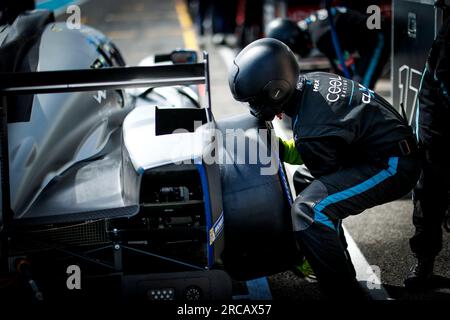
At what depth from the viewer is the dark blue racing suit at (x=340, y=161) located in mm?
3252

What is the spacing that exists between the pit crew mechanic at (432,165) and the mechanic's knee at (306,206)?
0.73m

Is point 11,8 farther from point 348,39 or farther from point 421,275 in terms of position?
point 421,275

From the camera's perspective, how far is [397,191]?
3.45 meters

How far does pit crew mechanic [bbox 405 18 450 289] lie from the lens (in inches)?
142

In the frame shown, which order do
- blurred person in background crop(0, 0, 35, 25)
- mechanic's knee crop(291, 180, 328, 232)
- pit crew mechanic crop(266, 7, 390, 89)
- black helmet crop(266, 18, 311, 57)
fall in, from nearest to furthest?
mechanic's knee crop(291, 180, 328, 232)
blurred person in background crop(0, 0, 35, 25)
pit crew mechanic crop(266, 7, 390, 89)
black helmet crop(266, 18, 311, 57)

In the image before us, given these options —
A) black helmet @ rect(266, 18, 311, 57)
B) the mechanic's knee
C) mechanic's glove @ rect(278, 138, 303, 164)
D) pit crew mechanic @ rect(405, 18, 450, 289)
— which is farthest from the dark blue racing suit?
black helmet @ rect(266, 18, 311, 57)

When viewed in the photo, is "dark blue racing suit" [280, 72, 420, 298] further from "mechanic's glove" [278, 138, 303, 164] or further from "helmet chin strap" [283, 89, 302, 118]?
"mechanic's glove" [278, 138, 303, 164]

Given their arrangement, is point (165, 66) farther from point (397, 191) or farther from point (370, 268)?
point (370, 268)

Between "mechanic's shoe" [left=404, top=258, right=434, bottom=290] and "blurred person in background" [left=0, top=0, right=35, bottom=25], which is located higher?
"blurred person in background" [left=0, top=0, right=35, bottom=25]

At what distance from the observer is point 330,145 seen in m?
3.27

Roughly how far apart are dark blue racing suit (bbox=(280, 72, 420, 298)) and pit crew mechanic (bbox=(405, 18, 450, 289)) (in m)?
0.27

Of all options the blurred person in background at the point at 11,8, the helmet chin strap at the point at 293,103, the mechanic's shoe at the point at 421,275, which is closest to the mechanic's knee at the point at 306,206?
the helmet chin strap at the point at 293,103

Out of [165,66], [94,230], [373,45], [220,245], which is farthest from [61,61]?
[373,45]

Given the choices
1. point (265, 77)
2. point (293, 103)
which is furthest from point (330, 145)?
point (265, 77)
